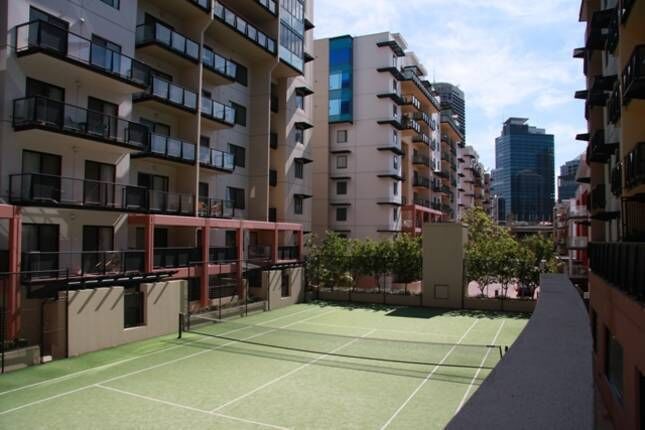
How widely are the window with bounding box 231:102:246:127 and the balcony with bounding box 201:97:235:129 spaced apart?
3.45 metres

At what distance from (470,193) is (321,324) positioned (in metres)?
91.7

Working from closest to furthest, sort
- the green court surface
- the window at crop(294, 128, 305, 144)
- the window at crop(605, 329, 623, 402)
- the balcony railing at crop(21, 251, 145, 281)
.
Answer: the window at crop(605, 329, 623, 402)
the green court surface
the balcony railing at crop(21, 251, 145, 281)
the window at crop(294, 128, 305, 144)

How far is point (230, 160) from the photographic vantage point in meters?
38.2

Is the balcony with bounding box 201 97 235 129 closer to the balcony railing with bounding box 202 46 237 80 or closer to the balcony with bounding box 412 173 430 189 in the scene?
the balcony railing with bounding box 202 46 237 80

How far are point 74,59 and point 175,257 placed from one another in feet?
40.5

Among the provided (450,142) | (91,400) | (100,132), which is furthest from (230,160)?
(450,142)

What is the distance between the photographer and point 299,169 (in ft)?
162

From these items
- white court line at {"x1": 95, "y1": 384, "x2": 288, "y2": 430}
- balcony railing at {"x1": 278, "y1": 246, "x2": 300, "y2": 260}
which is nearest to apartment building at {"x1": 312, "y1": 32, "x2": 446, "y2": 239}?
balcony railing at {"x1": 278, "y1": 246, "x2": 300, "y2": 260}

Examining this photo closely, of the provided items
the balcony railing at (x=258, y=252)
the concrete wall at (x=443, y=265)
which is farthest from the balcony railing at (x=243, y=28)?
the concrete wall at (x=443, y=265)

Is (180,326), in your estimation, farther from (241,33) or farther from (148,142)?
(241,33)

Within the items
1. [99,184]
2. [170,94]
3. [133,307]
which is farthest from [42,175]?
[170,94]

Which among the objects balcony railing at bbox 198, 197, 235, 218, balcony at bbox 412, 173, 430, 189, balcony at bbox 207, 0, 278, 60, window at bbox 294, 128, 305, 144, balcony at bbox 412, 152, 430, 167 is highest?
balcony at bbox 207, 0, 278, 60

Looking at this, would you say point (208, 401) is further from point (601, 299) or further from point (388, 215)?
point (388, 215)

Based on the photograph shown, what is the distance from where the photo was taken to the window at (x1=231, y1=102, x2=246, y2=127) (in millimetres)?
42094
